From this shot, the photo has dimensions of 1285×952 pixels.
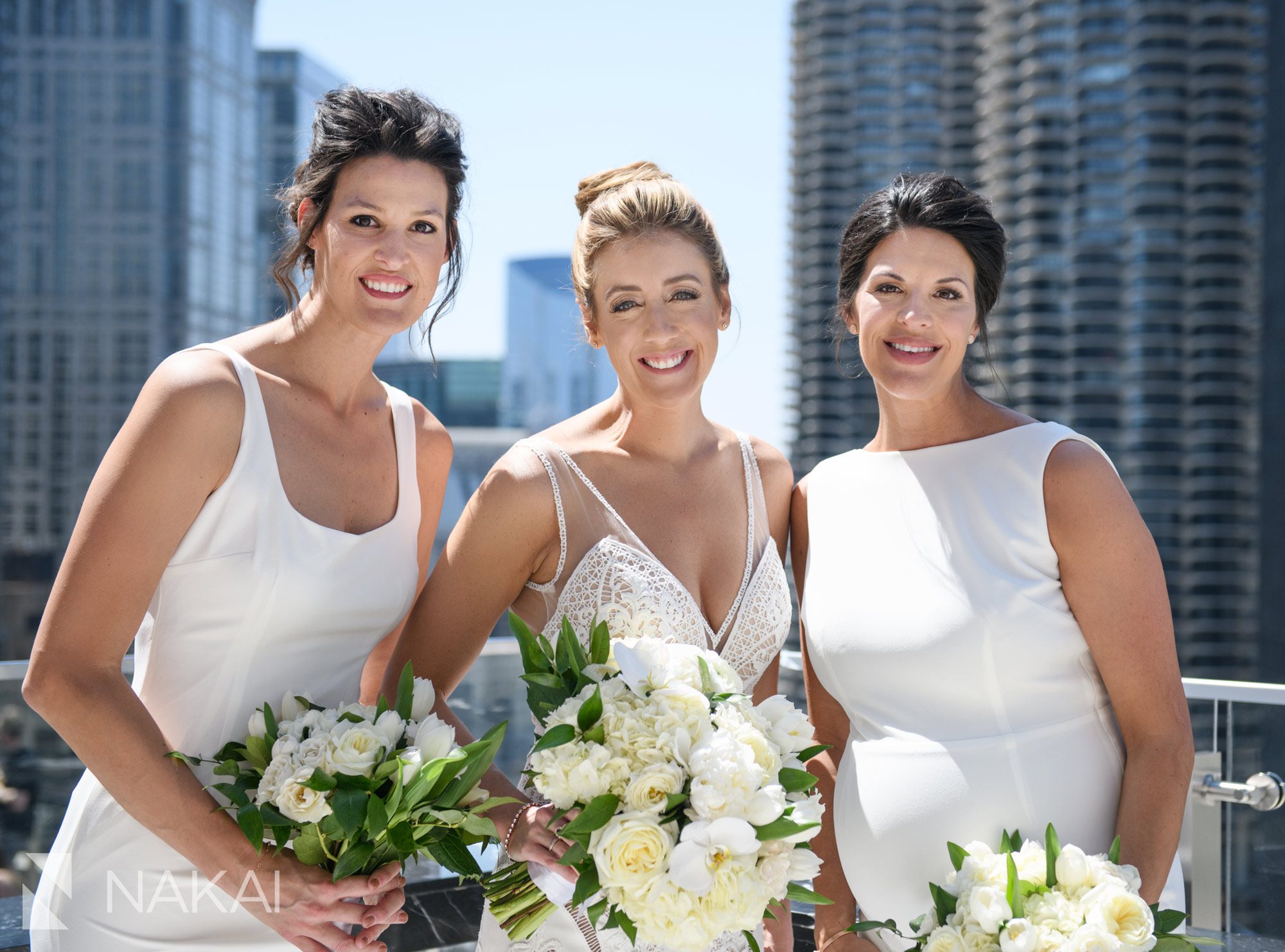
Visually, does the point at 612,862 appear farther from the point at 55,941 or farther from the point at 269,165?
the point at 269,165

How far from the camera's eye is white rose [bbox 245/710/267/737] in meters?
2.42

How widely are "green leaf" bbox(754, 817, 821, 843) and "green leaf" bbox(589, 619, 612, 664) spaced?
20.1 inches

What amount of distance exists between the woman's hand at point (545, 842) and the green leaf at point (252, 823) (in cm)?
55

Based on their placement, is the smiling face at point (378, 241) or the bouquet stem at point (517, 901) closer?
the bouquet stem at point (517, 901)

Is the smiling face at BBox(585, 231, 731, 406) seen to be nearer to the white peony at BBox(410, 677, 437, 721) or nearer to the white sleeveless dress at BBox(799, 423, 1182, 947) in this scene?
the white sleeveless dress at BBox(799, 423, 1182, 947)

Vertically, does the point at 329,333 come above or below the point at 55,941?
above

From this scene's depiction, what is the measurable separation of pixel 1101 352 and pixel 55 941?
84.0m

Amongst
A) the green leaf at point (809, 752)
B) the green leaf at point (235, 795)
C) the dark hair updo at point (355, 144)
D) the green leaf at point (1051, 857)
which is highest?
the dark hair updo at point (355, 144)

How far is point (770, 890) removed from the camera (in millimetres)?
2164

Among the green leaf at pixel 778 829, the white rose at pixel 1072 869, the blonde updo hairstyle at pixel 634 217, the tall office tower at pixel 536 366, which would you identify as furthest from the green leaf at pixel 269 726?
the tall office tower at pixel 536 366

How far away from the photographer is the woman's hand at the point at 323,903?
232cm

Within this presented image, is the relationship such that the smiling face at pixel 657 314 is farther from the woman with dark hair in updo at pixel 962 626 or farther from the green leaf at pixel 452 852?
the green leaf at pixel 452 852

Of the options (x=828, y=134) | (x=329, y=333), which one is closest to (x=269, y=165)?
(x=828, y=134)

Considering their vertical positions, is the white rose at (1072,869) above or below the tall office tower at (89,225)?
below
